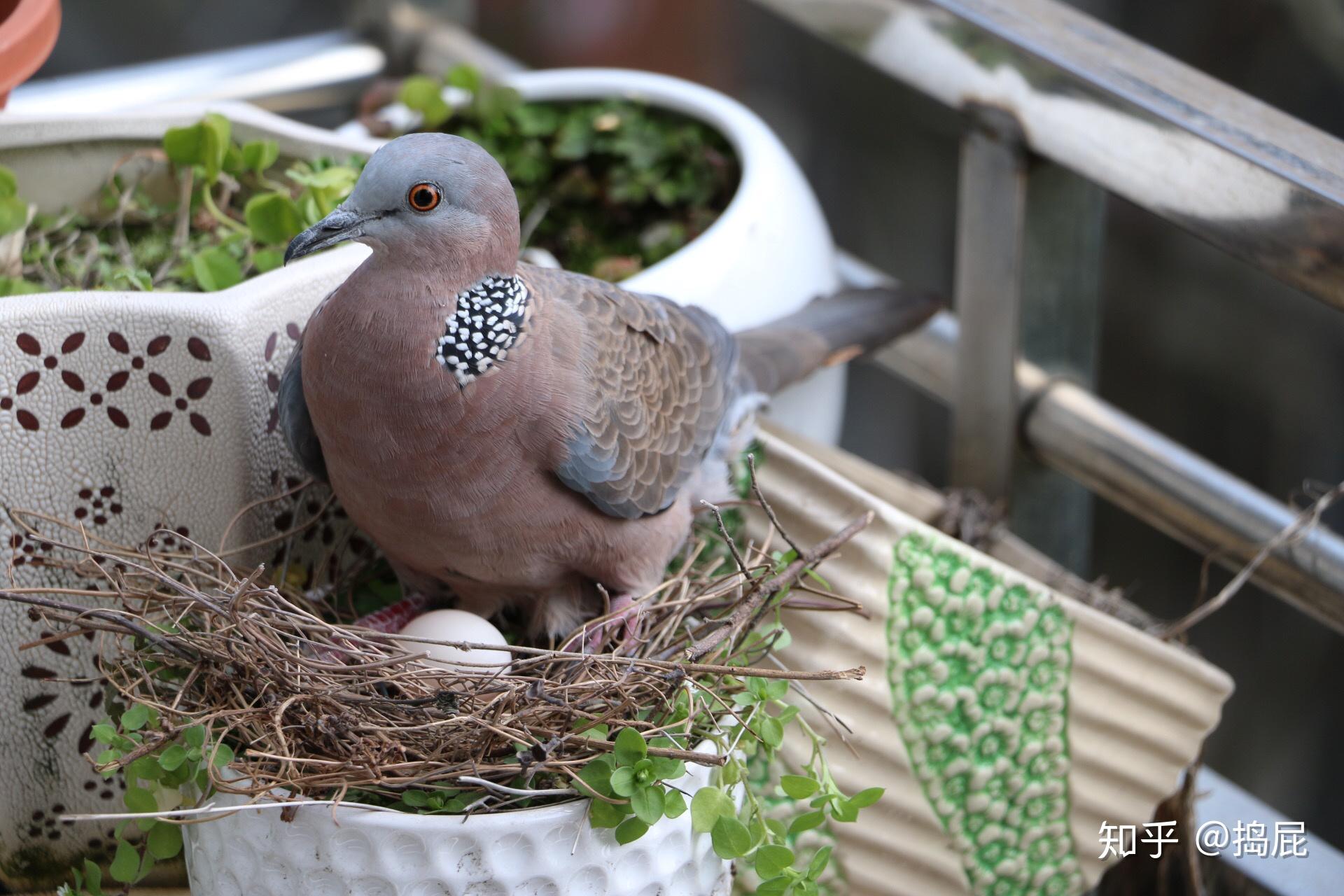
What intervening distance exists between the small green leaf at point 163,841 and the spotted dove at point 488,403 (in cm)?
22

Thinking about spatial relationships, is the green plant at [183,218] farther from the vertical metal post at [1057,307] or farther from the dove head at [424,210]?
the vertical metal post at [1057,307]

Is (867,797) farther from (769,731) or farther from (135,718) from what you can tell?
(135,718)

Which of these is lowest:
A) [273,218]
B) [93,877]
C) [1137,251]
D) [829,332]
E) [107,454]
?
[93,877]

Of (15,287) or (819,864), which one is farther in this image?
(15,287)

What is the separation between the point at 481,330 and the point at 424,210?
8 cm

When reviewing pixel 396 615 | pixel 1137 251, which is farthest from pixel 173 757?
pixel 1137 251

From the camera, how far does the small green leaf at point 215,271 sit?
3.37 ft

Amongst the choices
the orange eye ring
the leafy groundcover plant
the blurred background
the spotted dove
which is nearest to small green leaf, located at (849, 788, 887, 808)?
the leafy groundcover plant

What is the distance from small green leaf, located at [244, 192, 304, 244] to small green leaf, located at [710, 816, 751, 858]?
548 millimetres

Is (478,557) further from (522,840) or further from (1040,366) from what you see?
(1040,366)

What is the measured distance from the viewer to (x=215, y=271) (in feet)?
3.39

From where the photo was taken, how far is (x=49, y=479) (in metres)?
0.91

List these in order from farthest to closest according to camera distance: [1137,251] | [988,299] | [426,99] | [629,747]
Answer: [1137,251], [426,99], [988,299], [629,747]

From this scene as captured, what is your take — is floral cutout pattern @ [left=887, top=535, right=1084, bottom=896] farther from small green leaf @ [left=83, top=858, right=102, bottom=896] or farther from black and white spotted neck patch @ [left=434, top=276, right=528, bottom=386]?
small green leaf @ [left=83, top=858, right=102, bottom=896]
